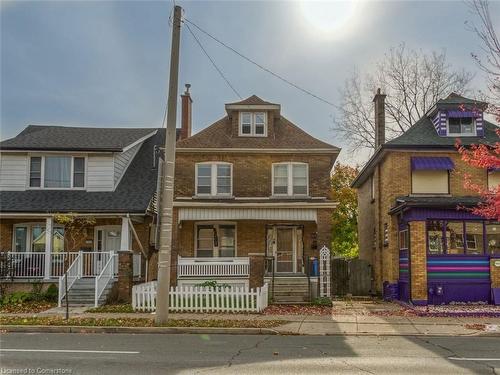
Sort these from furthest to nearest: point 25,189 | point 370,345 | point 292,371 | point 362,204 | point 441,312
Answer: point 362,204 → point 25,189 → point 441,312 → point 370,345 → point 292,371

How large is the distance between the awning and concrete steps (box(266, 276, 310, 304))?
20.8 ft

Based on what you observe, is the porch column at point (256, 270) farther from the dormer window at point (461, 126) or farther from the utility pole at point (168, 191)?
the dormer window at point (461, 126)

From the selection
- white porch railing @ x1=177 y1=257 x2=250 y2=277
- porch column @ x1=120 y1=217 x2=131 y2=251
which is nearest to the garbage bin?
white porch railing @ x1=177 y1=257 x2=250 y2=277

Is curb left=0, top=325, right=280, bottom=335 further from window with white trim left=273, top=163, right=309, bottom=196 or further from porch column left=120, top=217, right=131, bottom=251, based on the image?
window with white trim left=273, top=163, right=309, bottom=196

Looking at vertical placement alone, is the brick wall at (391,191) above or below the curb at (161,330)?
above

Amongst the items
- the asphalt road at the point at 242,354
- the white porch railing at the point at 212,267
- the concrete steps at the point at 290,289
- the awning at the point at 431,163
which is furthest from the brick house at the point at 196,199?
the asphalt road at the point at 242,354

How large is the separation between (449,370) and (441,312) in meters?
8.61

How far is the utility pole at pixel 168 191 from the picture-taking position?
45.6ft

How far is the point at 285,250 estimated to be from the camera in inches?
939

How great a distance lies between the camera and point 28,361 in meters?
9.16

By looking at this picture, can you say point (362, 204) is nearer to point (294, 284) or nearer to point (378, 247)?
point (378, 247)

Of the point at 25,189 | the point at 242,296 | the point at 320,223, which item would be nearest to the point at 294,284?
the point at 320,223

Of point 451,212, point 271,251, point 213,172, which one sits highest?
point 213,172

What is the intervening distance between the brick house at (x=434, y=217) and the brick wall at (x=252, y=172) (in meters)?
2.60
